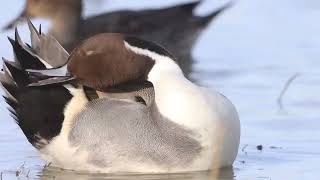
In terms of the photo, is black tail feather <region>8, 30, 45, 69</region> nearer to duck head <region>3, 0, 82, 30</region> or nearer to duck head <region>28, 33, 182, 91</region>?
duck head <region>28, 33, 182, 91</region>

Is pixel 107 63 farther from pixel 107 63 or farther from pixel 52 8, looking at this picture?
pixel 52 8

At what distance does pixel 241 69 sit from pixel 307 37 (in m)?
1.02

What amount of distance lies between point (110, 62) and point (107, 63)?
0.07 ft

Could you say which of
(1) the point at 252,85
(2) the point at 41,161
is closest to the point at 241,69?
(1) the point at 252,85

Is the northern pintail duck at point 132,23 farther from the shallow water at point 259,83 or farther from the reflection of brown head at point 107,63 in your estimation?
the reflection of brown head at point 107,63

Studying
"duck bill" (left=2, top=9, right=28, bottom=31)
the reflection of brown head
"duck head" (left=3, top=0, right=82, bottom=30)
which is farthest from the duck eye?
"duck head" (left=3, top=0, right=82, bottom=30)

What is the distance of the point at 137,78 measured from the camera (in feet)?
24.2

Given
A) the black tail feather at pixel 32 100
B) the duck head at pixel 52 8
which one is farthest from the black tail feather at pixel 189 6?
the black tail feather at pixel 32 100

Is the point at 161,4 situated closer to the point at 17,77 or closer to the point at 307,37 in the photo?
the point at 307,37

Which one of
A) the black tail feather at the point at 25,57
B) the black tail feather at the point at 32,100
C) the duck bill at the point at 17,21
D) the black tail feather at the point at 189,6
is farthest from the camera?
the black tail feather at the point at 189,6

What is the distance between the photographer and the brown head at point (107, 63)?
24.0 feet

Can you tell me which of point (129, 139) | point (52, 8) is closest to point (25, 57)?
point (129, 139)

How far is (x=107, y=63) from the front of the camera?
24.1 ft

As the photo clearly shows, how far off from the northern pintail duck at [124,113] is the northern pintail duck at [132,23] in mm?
4322
